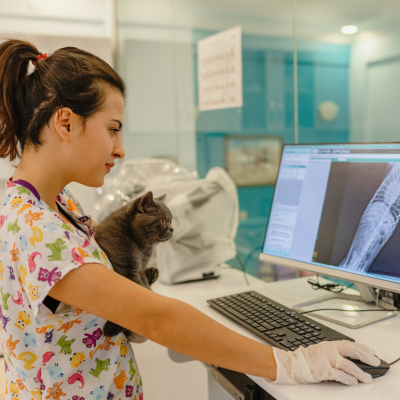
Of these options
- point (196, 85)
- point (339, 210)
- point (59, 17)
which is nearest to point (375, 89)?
point (339, 210)

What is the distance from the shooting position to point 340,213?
3.57 feet

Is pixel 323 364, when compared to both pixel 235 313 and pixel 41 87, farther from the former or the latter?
pixel 41 87

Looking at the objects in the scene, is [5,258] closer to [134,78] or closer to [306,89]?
[306,89]

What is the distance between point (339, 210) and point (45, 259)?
75 cm

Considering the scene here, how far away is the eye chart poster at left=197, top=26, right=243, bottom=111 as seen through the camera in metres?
1.92

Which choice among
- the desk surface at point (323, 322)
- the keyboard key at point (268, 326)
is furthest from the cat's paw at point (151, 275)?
the keyboard key at point (268, 326)

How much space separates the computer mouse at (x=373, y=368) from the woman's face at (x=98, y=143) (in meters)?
0.62

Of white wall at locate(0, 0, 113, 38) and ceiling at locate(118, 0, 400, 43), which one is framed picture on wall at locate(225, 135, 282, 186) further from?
white wall at locate(0, 0, 113, 38)

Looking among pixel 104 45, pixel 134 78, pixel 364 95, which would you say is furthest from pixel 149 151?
pixel 364 95

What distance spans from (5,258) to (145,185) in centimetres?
111

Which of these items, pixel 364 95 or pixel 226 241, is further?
pixel 226 241

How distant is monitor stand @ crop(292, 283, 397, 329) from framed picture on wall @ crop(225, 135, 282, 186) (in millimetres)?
722

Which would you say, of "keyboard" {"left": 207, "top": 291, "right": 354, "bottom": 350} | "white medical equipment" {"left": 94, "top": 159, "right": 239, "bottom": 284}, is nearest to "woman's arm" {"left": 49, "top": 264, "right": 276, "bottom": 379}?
"keyboard" {"left": 207, "top": 291, "right": 354, "bottom": 350}

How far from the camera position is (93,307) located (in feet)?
2.24
